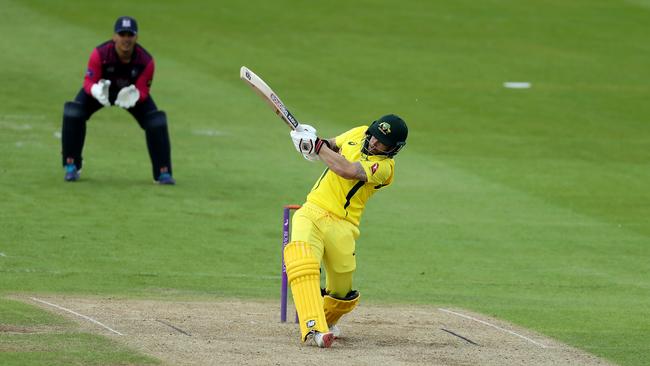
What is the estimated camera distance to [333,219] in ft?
31.6

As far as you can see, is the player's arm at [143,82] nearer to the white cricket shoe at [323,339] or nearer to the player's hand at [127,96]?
the player's hand at [127,96]

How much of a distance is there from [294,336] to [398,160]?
31.3ft

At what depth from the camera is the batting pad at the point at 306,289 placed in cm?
921

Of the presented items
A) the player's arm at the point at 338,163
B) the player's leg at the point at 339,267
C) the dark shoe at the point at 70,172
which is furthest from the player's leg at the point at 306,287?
the dark shoe at the point at 70,172

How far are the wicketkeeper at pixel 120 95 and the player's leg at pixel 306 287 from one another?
7031 mm

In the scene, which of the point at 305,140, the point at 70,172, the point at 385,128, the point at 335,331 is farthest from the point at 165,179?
the point at 385,128

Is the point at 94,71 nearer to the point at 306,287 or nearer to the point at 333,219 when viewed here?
the point at 333,219

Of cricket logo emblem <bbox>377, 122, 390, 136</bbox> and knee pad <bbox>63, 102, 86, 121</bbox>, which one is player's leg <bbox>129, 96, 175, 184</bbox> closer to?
knee pad <bbox>63, 102, 86, 121</bbox>

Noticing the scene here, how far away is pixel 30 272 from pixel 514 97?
1317 cm

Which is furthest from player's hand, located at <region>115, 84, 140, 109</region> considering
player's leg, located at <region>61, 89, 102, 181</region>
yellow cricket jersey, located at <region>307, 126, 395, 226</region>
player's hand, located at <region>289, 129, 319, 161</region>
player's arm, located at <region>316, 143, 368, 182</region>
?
player's arm, located at <region>316, 143, 368, 182</region>

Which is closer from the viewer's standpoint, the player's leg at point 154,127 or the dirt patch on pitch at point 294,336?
the dirt patch on pitch at point 294,336

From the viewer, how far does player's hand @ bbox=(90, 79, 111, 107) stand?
A: 1571cm

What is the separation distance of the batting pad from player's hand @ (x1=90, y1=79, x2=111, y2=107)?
7084 mm

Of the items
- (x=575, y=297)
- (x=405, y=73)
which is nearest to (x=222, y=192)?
(x=575, y=297)
